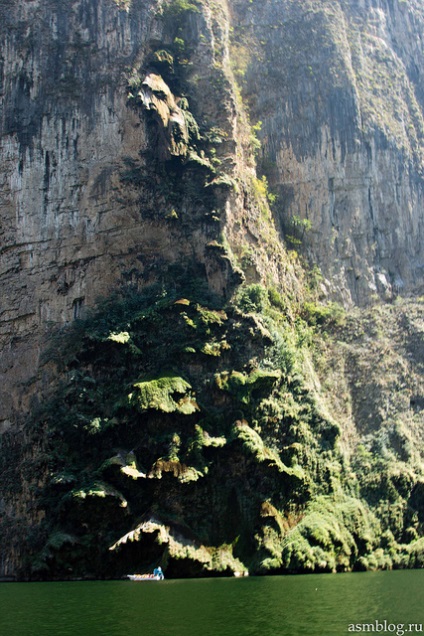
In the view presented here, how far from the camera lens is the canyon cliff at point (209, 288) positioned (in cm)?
3491

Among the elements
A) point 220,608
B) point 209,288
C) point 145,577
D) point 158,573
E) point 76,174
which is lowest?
point 220,608

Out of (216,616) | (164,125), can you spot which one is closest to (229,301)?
(164,125)

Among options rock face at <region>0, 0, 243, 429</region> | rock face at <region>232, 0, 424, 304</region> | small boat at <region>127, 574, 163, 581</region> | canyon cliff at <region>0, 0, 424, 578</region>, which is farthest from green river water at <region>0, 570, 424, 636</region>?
rock face at <region>232, 0, 424, 304</region>

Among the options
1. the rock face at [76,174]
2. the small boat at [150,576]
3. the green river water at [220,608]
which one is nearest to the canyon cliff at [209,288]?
the rock face at [76,174]

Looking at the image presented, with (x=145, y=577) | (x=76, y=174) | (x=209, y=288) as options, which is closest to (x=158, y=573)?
(x=145, y=577)

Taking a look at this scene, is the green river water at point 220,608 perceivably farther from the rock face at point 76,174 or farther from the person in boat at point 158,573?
the rock face at point 76,174

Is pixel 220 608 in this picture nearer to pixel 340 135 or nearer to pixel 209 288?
pixel 209 288

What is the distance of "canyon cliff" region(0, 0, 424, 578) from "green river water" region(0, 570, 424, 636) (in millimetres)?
5955

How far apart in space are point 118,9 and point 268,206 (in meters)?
14.7

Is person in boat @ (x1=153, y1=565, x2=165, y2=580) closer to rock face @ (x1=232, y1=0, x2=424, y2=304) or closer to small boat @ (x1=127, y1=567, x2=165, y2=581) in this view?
small boat @ (x1=127, y1=567, x2=165, y2=581)

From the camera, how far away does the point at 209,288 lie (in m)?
41.9

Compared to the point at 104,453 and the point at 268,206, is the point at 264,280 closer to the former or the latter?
the point at 268,206

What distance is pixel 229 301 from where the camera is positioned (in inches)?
1628

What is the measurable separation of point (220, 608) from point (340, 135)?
3678 centimetres
